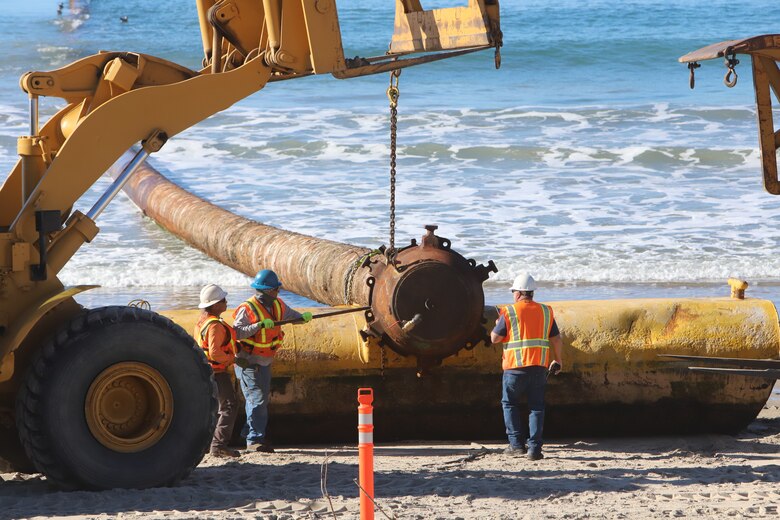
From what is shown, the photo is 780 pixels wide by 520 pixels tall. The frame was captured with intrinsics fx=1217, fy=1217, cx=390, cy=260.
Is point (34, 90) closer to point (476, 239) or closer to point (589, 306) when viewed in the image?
point (589, 306)

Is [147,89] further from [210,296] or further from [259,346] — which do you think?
[259,346]

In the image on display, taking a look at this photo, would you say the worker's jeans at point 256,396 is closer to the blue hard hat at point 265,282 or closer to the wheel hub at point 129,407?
the blue hard hat at point 265,282

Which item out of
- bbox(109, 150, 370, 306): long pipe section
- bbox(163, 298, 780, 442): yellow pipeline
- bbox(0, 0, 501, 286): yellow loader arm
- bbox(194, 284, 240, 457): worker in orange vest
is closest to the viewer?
bbox(0, 0, 501, 286): yellow loader arm

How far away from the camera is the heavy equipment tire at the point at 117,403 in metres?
6.95

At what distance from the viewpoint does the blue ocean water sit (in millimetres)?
16016

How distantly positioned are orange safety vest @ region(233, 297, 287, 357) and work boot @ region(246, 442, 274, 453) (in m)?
0.65

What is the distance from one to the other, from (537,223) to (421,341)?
9876 mm

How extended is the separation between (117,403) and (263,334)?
1564 mm

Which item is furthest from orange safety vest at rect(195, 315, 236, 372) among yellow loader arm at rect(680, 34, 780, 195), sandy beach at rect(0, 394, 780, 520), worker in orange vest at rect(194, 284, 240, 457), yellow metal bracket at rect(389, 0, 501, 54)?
yellow loader arm at rect(680, 34, 780, 195)

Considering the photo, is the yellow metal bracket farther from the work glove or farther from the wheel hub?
the wheel hub

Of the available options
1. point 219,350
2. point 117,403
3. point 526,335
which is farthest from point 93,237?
point 526,335

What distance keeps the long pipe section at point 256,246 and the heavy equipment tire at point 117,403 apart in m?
2.13

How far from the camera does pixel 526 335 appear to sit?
854 centimetres

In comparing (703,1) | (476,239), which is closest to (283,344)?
(476,239)
